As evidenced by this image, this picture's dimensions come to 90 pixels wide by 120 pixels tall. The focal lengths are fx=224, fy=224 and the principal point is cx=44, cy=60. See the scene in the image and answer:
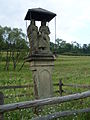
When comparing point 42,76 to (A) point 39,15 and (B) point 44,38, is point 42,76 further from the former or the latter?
(A) point 39,15

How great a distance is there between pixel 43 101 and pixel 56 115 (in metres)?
1.12

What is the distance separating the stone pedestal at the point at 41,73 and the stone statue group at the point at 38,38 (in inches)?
14.7

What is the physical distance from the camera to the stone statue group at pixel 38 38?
9.39 m

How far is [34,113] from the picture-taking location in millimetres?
8305

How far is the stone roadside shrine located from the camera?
29.7 ft

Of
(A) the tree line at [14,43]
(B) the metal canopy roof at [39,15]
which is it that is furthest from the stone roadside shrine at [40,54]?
(A) the tree line at [14,43]

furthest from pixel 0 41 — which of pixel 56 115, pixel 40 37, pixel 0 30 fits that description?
pixel 56 115

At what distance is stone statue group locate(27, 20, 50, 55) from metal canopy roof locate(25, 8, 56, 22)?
26 cm

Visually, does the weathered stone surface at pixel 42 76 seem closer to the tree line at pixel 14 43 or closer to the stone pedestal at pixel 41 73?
the stone pedestal at pixel 41 73

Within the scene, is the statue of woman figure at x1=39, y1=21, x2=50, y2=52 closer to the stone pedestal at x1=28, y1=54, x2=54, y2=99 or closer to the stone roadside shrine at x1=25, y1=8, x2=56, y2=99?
the stone roadside shrine at x1=25, y1=8, x2=56, y2=99

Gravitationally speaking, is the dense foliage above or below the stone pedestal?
above

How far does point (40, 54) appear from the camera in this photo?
9.08m

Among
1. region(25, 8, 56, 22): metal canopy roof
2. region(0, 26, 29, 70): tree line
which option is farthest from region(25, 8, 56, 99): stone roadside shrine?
region(0, 26, 29, 70): tree line

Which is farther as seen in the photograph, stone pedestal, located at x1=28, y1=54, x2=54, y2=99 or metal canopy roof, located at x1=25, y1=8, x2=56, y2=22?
metal canopy roof, located at x1=25, y1=8, x2=56, y2=22
